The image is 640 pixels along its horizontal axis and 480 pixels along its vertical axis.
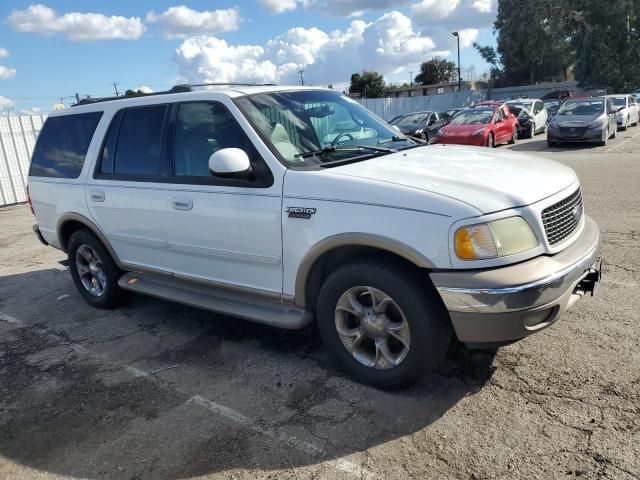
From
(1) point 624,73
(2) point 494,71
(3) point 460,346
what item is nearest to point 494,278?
(3) point 460,346

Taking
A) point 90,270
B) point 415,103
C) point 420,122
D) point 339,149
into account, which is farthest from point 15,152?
point 415,103

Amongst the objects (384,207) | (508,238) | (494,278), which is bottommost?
(494,278)

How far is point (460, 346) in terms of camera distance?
3.88 meters

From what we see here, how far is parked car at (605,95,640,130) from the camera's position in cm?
2072

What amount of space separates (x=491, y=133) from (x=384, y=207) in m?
15.3

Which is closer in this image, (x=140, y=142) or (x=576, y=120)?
(x=140, y=142)

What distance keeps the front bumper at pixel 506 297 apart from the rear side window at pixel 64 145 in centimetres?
386

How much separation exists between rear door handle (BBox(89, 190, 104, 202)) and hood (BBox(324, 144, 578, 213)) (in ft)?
8.37

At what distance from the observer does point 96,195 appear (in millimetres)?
4840

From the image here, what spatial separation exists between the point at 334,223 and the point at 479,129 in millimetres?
14815

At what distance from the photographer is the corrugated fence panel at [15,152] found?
1358cm

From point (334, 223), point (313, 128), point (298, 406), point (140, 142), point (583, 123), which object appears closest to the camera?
point (334, 223)

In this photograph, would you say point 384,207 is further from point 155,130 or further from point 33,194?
point 33,194

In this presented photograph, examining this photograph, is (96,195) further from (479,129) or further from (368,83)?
(368,83)
